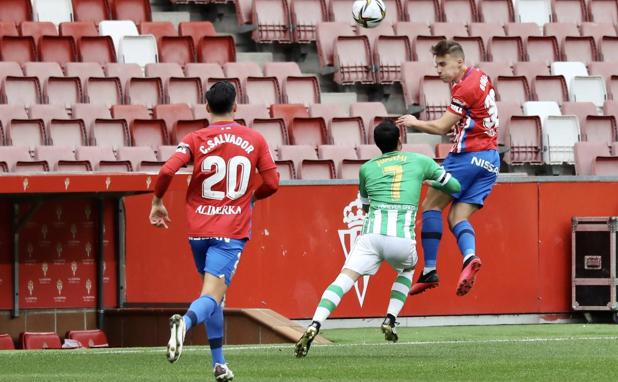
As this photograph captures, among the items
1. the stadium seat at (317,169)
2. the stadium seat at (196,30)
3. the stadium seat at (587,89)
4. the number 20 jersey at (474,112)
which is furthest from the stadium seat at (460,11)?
the number 20 jersey at (474,112)

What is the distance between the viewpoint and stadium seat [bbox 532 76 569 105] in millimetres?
21328

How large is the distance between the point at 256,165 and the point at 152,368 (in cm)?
184

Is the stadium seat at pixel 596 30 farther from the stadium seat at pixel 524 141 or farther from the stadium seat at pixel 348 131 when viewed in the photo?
the stadium seat at pixel 348 131

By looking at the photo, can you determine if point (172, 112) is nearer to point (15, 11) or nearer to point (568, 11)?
point (15, 11)

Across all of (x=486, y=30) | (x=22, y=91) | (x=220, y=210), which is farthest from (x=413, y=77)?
(x=220, y=210)

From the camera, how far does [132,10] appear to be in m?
21.4

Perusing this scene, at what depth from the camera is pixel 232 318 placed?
1481 cm

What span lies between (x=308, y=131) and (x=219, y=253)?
9.83 metres

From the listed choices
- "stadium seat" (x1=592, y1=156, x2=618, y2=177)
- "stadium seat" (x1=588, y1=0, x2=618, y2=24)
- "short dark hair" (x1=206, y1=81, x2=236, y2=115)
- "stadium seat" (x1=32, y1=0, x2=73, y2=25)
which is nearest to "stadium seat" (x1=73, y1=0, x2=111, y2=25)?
"stadium seat" (x1=32, y1=0, x2=73, y2=25)

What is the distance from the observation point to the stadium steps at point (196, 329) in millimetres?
14180

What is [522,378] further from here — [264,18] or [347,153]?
[264,18]

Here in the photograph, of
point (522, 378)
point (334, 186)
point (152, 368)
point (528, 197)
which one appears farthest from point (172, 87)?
point (522, 378)

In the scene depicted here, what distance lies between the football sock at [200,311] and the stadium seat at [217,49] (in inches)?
468

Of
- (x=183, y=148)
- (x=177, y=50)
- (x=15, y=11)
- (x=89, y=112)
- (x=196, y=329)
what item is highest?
(x=15, y=11)
